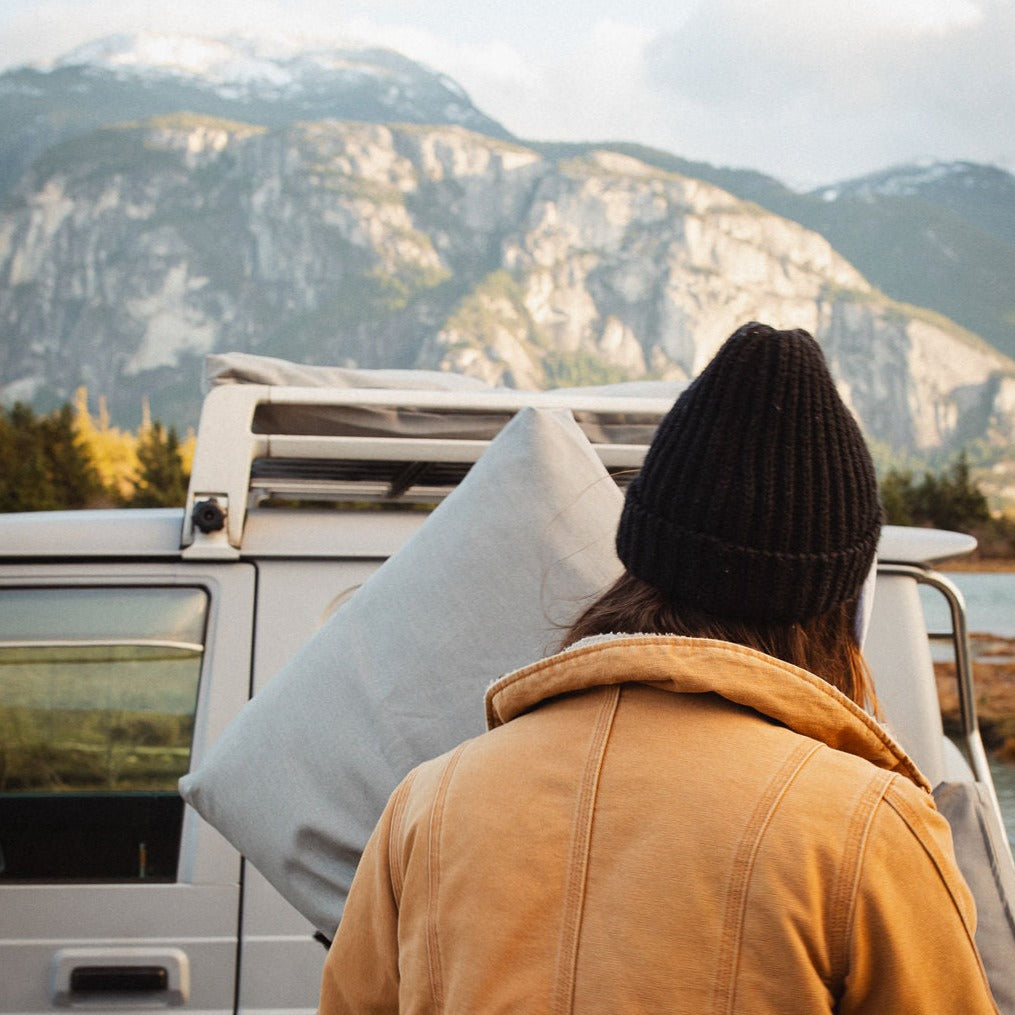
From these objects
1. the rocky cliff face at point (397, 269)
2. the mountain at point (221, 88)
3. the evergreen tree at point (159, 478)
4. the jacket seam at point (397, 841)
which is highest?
the mountain at point (221, 88)

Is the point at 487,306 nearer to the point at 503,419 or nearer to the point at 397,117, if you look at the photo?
the point at 397,117

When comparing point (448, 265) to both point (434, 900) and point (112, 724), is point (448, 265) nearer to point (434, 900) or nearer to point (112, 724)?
point (112, 724)

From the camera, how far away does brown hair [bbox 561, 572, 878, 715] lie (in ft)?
3.58

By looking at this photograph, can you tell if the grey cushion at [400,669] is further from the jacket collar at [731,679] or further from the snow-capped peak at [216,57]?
the snow-capped peak at [216,57]

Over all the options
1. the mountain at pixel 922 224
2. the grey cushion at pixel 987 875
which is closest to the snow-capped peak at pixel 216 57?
the mountain at pixel 922 224

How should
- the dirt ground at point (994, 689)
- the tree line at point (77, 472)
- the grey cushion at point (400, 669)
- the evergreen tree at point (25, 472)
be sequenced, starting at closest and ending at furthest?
the grey cushion at point (400, 669), the dirt ground at point (994, 689), the evergreen tree at point (25, 472), the tree line at point (77, 472)

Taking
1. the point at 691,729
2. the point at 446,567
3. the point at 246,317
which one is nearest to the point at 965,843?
the point at 691,729

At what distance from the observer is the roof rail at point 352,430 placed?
2223 mm

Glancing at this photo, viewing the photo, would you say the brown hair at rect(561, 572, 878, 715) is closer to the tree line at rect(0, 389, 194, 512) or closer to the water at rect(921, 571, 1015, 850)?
the water at rect(921, 571, 1015, 850)

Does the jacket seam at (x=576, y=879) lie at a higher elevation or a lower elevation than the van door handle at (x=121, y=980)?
higher

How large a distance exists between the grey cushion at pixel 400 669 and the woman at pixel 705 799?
0.86 feet

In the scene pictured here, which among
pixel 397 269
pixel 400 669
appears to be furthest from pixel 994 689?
pixel 397 269

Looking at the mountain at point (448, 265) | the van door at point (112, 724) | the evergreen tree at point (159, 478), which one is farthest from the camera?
the mountain at point (448, 265)

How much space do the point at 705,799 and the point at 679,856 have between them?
5 centimetres
